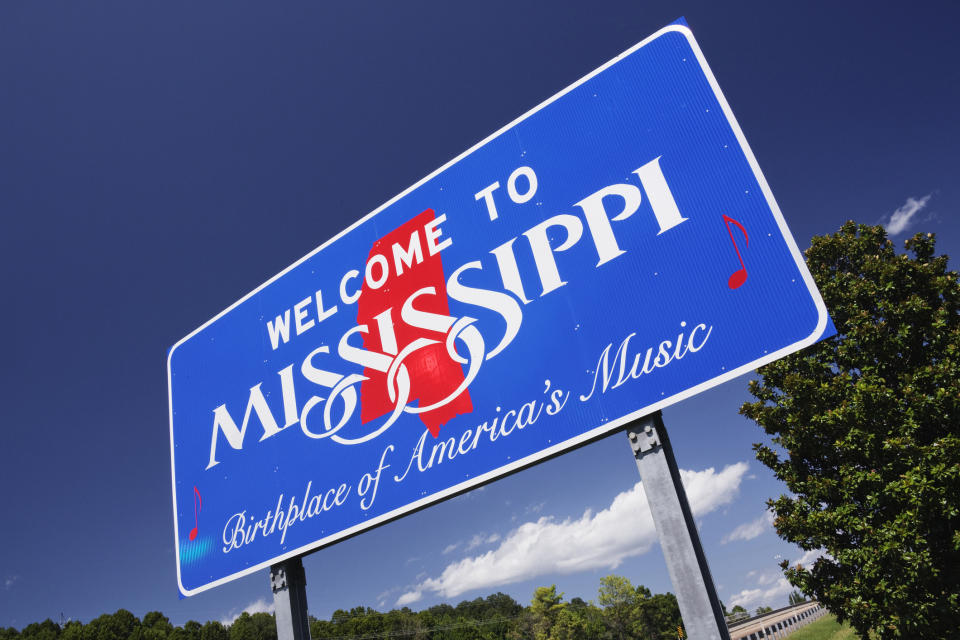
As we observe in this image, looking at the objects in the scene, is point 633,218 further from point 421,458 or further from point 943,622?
point 943,622

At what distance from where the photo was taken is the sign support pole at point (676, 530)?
3.36 metres

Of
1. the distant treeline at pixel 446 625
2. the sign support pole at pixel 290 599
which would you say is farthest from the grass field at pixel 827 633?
the distant treeline at pixel 446 625

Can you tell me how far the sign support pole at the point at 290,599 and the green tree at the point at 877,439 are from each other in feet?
31.4

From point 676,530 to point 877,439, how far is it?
927 centimetres

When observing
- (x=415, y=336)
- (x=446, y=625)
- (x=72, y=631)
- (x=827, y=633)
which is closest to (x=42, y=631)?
(x=72, y=631)

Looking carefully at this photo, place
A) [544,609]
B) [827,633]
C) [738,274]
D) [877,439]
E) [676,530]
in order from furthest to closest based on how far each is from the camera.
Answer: [544,609]
[827,633]
[877,439]
[738,274]
[676,530]

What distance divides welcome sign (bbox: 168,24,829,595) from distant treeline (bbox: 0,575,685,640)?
55730mm

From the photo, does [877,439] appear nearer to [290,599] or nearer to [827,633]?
[290,599]

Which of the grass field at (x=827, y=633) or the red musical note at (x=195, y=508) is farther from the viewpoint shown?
the grass field at (x=827, y=633)

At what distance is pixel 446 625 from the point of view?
83.4 metres

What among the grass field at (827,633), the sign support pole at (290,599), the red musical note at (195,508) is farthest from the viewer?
the grass field at (827,633)

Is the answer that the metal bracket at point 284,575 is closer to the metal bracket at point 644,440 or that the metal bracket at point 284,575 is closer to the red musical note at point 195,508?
the red musical note at point 195,508

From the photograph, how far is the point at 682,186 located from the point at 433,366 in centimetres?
251

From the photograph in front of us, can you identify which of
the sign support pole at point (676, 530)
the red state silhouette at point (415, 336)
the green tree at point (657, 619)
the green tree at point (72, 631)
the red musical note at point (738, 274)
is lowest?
the green tree at point (657, 619)
